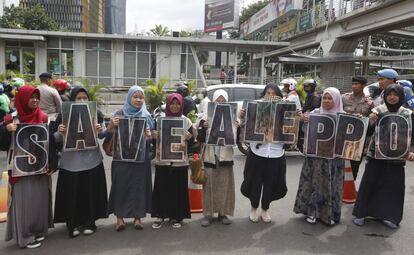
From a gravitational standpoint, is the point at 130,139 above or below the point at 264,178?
above

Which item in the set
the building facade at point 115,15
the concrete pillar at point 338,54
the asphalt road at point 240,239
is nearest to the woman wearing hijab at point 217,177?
the asphalt road at point 240,239

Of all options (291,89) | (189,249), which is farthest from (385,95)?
(291,89)

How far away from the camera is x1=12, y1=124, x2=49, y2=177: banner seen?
3.89 meters

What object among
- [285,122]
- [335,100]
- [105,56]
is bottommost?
[285,122]

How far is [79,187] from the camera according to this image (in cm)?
426

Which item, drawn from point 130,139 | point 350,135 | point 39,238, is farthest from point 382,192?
point 39,238

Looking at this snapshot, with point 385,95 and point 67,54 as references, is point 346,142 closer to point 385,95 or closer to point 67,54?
point 385,95

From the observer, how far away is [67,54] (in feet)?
71.0

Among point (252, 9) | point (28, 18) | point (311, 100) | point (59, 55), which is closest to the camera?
point (311, 100)

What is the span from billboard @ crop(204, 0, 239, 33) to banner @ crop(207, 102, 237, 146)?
135 ft

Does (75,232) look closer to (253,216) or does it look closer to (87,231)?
(87,231)

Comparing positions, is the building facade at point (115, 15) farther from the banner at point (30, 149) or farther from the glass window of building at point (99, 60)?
the banner at point (30, 149)

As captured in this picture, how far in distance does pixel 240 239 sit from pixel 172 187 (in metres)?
0.97

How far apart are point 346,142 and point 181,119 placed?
1.94m
